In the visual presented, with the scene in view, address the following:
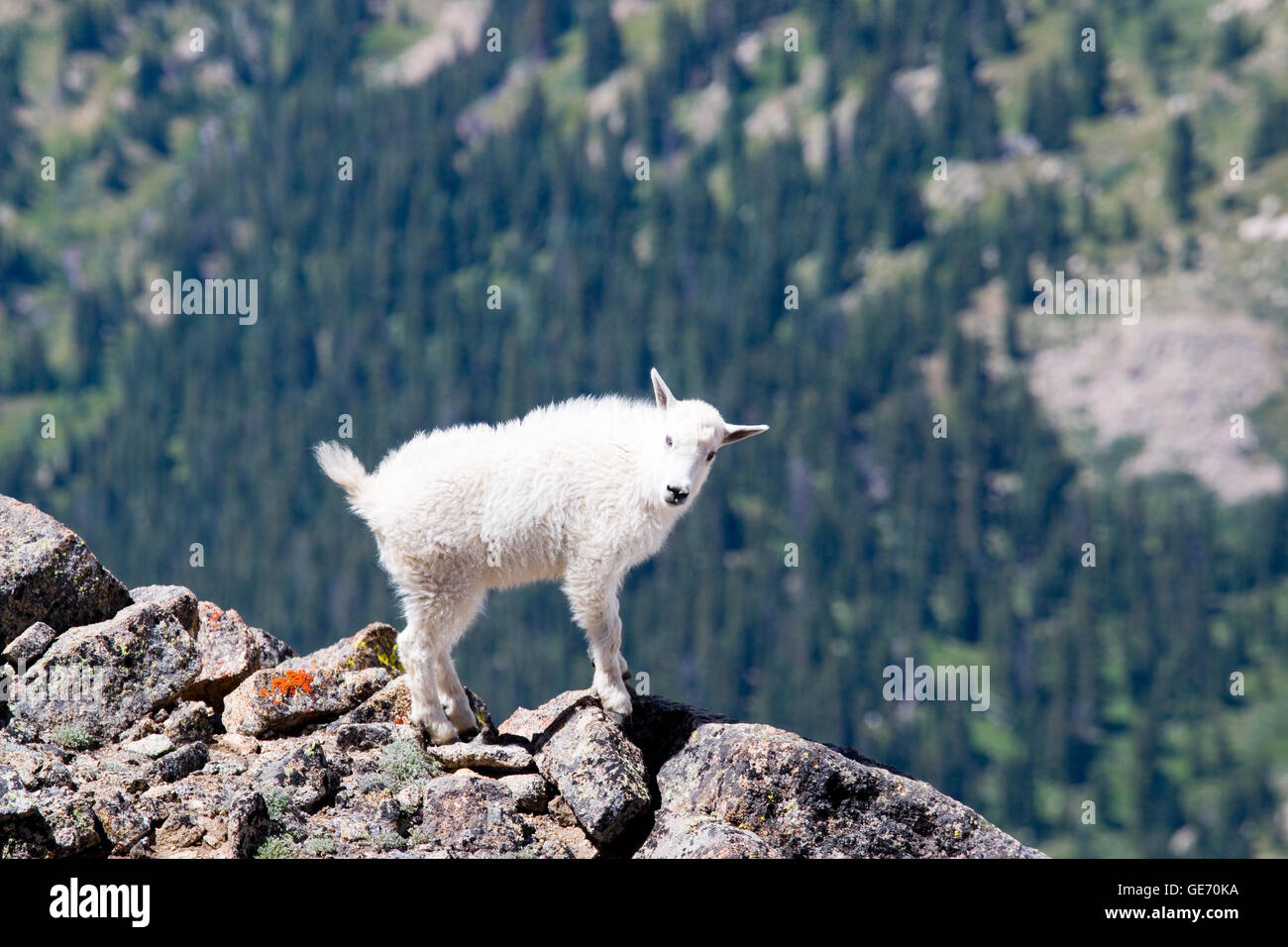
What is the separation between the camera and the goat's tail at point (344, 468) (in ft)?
52.2

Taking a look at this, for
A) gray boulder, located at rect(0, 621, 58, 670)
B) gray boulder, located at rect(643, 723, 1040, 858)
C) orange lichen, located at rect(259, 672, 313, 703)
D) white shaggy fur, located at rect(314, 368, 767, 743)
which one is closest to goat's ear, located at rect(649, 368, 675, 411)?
white shaggy fur, located at rect(314, 368, 767, 743)

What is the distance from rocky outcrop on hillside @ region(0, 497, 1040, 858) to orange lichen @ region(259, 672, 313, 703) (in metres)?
0.02

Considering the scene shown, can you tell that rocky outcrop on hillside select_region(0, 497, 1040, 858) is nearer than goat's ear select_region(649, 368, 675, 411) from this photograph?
Yes

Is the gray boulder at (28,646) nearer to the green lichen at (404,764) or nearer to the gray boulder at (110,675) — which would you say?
the gray boulder at (110,675)

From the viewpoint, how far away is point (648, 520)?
1545cm

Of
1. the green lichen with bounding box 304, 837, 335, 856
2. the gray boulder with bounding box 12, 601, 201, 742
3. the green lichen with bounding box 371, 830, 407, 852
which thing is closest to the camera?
the green lichen with bounding box 304, 837, 335, 856

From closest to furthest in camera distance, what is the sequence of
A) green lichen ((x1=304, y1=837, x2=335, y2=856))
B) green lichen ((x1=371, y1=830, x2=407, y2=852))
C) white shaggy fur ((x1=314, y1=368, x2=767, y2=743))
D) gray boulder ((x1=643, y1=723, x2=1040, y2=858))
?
green lichen ((x1=304, y1=837, x2=335, y2=856)), green lichen ((x1=371, y1=830, x2=407, y2=852)), gray boulder ((x1=643, y1=723, x2=1040, y2=858)), white shaggy fur ((x1=314, y1=368, x2=767, y2=743))

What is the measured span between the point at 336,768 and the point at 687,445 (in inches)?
158

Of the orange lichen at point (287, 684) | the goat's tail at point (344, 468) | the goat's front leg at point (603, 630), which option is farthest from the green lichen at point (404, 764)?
the goat's tail at point (344, 468)

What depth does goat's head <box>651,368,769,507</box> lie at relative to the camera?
14859 mm

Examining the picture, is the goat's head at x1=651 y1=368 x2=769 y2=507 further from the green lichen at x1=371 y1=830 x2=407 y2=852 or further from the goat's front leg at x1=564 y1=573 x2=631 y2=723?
the green lichen at x1=371 y1=830 x2=407 y2=852

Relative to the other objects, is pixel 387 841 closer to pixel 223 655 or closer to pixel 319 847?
pixel 319 847
